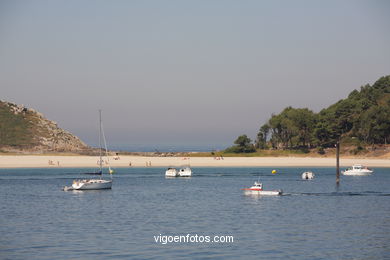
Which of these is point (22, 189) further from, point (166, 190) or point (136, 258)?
point (136, 258)

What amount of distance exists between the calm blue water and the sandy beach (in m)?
66.1

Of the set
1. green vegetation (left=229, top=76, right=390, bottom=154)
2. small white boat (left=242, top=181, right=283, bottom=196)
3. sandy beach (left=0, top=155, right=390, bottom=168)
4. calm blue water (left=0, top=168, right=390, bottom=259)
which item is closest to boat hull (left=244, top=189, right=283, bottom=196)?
small white boat (left=242, top=181, right=283, bottom=196)

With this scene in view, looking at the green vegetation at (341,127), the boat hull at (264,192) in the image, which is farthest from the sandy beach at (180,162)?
the boat hull at (264,192)

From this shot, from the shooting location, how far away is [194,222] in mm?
57500

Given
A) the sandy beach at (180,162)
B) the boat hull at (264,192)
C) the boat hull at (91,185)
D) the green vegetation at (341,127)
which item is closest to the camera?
the boat hull at (264,192)

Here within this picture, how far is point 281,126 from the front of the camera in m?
199

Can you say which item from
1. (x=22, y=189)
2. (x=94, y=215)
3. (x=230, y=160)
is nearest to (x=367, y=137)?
(x=230, y=160)

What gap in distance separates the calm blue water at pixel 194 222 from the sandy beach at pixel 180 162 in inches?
2603

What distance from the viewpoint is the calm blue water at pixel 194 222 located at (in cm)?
4328

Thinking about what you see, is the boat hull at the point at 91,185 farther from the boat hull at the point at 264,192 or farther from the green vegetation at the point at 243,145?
the green vegetation at the point at 243,145

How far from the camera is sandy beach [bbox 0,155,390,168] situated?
165750 mm

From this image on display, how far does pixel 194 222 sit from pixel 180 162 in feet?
382

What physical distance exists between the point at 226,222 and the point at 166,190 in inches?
1531

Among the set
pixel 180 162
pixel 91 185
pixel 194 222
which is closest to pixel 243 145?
pixel 180 162
